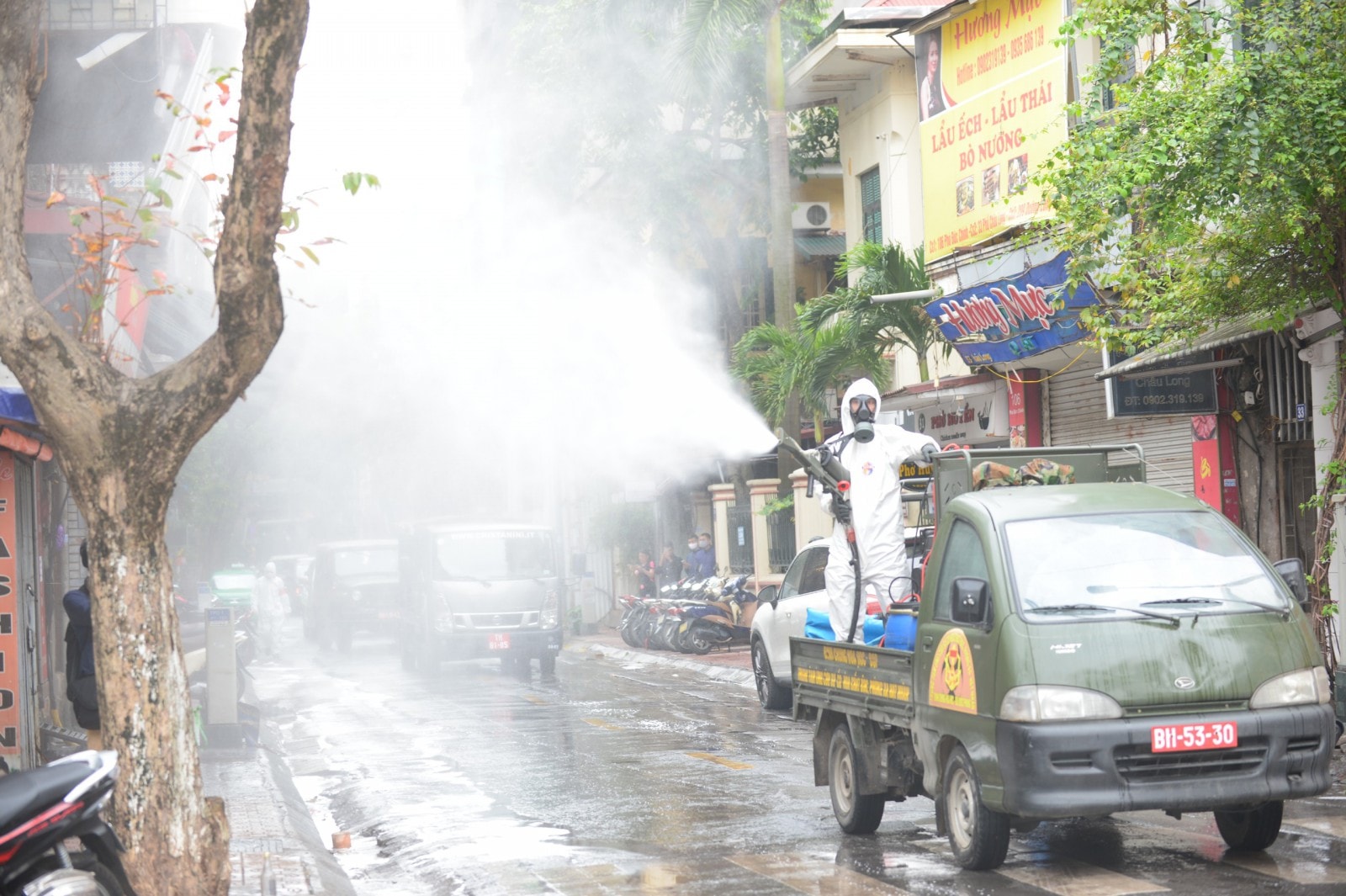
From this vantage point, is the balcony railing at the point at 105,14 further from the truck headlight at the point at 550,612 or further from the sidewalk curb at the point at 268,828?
the truck headlight at the point at 550,612

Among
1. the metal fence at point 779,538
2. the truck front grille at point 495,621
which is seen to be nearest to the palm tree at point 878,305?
the metal fence at point 779,538

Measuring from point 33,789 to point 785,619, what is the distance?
1171 centimetres

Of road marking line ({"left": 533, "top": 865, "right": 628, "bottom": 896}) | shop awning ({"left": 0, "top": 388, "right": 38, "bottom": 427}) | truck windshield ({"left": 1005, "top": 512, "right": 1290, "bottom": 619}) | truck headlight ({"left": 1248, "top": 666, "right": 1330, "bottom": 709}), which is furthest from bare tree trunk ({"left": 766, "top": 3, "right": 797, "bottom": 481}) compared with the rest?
truck headlight ({"left": 1248, "top": 666, "right": 1330, "bottom": 709})

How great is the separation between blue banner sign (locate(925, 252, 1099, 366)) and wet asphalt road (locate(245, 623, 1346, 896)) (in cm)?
550

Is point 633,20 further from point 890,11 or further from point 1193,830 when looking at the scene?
point 1193,830

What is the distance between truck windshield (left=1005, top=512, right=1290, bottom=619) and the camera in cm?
725

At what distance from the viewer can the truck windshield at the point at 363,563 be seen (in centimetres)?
3116

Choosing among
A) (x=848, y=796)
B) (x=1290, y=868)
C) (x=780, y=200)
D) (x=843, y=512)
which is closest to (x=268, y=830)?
(x=848, y=796)

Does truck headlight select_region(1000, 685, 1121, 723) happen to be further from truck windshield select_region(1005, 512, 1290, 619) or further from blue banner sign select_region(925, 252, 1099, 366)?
blue banner sign select_region(925, 252, 1099, 366)

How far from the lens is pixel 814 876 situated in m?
7.73

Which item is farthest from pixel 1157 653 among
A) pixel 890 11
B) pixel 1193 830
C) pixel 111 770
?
pixel 890 11

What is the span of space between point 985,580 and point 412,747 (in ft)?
27.4

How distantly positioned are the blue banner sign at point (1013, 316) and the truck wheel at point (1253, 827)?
9264mm

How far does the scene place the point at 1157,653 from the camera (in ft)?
22.8
